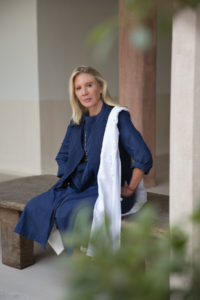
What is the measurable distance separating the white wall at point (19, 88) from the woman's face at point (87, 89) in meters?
3.83

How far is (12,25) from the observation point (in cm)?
727

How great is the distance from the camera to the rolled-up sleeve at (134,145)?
10.2ft

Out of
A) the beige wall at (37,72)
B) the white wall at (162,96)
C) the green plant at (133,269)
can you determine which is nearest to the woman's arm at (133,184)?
the green plant at (133,269)

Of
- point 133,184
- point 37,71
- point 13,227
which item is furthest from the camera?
point 37,71

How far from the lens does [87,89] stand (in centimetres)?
334

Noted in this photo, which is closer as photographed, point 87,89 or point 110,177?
point 110,177

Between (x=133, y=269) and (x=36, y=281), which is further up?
(x=133, y=269)

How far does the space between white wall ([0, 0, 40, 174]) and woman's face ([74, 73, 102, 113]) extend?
12.6 feet

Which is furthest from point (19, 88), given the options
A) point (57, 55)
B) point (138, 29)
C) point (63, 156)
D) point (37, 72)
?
point (138, 29)

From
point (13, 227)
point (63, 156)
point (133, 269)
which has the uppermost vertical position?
point (133, 269)

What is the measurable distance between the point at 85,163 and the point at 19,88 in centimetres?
425

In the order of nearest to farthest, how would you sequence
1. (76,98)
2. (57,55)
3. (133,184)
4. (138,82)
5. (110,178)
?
(110,178) → (133,184) → (76,98) → (138,82) → (57,55)

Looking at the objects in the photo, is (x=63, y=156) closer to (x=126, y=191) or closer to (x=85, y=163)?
(x=85, y=163)

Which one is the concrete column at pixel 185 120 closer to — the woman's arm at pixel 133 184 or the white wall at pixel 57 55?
the woman's arm at pixel 133 184
